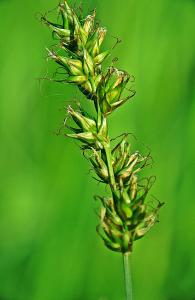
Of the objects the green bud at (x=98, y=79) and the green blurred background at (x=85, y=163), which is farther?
the green blurred background at (x=85, y=163)

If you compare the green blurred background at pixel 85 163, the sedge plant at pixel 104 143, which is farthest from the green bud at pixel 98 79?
the green blurred background at pixel 85 163

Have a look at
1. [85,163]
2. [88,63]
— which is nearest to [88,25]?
[88,63]

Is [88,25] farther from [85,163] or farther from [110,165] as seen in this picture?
[85,163]

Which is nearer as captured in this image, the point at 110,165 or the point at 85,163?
the point at 110,165

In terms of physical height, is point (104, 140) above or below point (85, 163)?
below

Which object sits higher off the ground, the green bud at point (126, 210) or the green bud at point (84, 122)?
the green bud at point (84, 122)

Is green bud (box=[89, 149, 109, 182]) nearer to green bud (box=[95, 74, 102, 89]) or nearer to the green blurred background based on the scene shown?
green bud (box=[95, 74, 102, 89])

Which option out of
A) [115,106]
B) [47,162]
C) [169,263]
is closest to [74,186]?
[47,162]

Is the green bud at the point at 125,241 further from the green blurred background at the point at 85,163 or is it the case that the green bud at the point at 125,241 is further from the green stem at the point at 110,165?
the green blurred background at the point at 85,163
